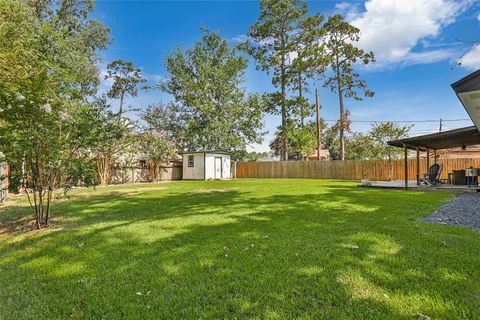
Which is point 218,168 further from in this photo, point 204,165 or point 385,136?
point 385,136

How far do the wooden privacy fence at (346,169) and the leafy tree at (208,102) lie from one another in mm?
3553

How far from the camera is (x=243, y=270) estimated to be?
291 centimetres

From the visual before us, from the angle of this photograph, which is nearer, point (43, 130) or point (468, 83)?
point (468, 83)

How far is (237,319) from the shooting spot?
2.05 m

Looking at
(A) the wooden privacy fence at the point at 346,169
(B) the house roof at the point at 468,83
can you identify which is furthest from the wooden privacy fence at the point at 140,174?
(B) the house roof at the point at 468,83

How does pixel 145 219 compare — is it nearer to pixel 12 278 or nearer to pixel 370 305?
pixel 12 278

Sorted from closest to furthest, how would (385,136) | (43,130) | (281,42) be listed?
(43,130), (385,136), (281,42)

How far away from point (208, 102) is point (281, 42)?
26.7ft

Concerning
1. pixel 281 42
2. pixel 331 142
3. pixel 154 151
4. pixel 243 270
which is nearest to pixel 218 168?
pixel 154 151

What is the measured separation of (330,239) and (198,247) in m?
1.80

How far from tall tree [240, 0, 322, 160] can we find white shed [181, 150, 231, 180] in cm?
600

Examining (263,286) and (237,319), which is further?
(263,286)

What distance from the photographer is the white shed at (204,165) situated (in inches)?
879

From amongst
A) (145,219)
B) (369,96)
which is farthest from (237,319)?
(369,96)
